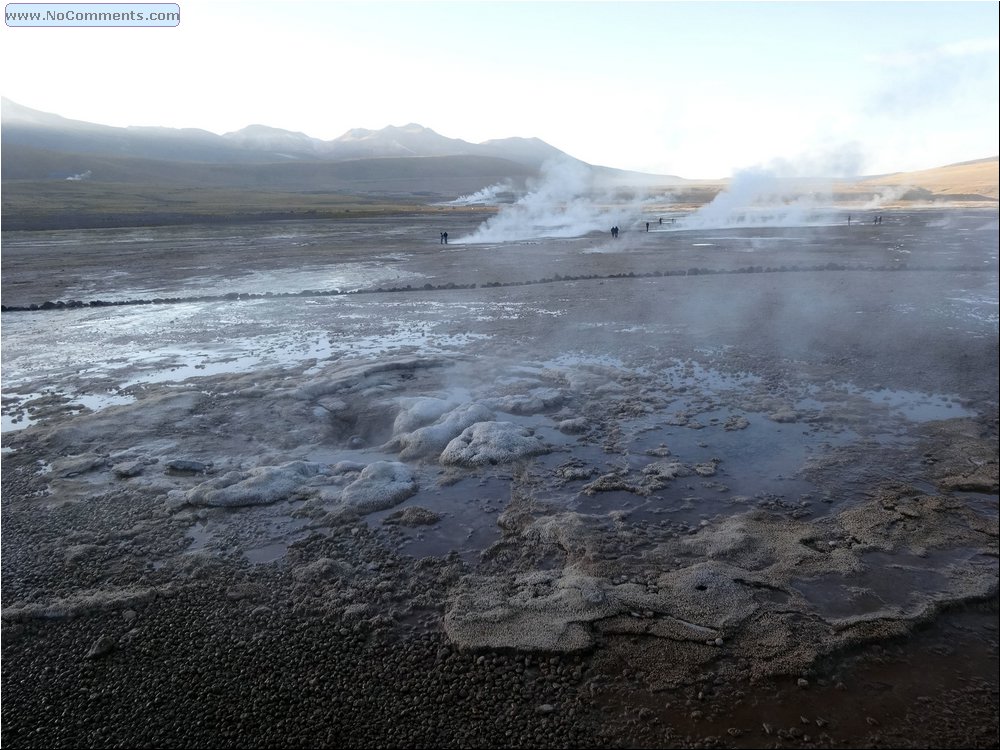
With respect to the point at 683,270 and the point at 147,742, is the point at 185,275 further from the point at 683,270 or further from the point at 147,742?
the point at 147,742

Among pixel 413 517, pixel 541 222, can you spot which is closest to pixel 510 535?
pixel 413 517

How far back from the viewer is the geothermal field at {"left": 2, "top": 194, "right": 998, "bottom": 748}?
13.4ft

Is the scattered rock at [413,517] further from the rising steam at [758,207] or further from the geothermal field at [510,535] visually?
the rising steam at [758,207]

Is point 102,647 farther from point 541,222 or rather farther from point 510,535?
point 541,222

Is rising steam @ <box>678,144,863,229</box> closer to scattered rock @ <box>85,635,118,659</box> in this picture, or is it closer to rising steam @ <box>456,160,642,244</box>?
rising steam @ <box>456,160,642,244</box>

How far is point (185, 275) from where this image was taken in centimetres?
2488

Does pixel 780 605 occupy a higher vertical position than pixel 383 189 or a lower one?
lower

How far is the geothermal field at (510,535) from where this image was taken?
4.07 m

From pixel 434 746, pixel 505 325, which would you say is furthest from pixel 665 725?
pixel 505 325

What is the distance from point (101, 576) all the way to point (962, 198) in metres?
63.0

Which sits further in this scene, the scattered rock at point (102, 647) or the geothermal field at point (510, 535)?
the scattered rock at point (102, 647)

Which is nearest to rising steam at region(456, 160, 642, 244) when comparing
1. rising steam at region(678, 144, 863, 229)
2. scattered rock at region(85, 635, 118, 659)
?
rising steam at region(678, 144, 863, 229)

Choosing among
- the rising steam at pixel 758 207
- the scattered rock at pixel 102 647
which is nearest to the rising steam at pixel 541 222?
the rising steam at pixel 758 207

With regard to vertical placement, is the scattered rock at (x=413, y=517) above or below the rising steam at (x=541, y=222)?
below
